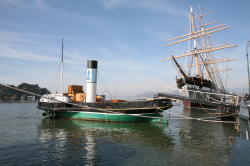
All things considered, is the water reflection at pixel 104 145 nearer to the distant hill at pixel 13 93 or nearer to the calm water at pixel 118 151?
the calm water at pixel 118 151

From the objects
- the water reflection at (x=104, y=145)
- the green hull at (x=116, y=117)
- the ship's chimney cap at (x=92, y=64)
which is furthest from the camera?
the ship's chimney cap at (x=92, y=64)

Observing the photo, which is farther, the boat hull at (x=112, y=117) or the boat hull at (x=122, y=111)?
the boat hull at (x=112, y=117)

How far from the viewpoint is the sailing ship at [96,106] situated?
21.5m

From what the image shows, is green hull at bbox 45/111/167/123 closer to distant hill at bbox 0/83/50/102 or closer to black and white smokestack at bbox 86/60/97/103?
black and white smokestack at bbox 86/60/97/103

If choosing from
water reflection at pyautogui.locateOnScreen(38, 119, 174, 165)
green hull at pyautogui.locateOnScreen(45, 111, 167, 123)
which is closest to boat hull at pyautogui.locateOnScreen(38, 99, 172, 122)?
green hull at pyautogui.locateOnScreen(45, 111, 167, 123)

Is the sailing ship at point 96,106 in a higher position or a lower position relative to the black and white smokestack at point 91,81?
lower

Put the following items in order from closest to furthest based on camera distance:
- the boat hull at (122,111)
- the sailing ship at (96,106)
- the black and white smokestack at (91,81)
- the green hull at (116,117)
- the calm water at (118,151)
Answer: the calm water at (118,151) < the boat hull at (122,111) < the sailing ship at (96,106) < the green hull at (116,117) < the black and white smokestack at (91,81)

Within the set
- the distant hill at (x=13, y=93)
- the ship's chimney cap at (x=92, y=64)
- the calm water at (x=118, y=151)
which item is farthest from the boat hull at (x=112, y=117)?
the distant hill at (x=13, y=93)

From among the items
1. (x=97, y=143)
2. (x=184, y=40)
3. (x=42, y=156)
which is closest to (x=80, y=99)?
(x=97, y=143)

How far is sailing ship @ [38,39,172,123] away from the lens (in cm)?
2145

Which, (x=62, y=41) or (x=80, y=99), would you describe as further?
(x=62, y=41)

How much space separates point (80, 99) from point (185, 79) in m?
19.9

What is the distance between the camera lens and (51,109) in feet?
83.8

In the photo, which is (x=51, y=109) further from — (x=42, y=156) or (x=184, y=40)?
(x=184, y=40)
